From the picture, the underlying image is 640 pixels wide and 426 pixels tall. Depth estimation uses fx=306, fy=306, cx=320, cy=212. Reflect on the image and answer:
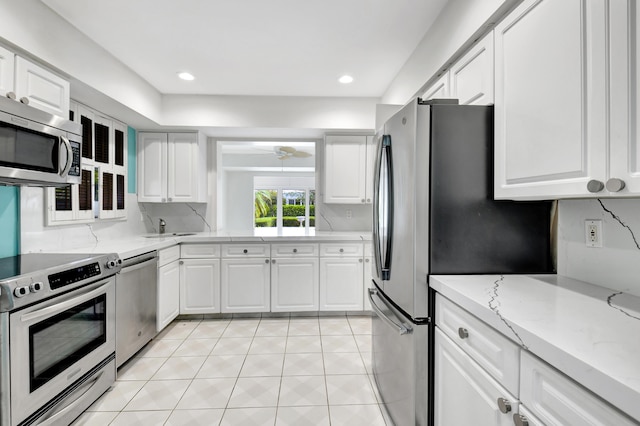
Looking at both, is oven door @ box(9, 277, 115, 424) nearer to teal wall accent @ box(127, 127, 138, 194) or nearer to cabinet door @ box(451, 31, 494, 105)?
teal wall accent @ box(127, 127, 138, 194)

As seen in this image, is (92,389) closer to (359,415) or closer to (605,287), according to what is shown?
(359,415)

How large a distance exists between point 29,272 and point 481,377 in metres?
2.03

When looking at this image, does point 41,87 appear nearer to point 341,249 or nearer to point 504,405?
point 341,249

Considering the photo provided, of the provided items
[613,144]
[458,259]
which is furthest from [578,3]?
[458,259]

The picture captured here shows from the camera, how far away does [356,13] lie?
2008 mm

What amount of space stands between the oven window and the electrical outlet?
262cm

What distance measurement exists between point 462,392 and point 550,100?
3.77ft

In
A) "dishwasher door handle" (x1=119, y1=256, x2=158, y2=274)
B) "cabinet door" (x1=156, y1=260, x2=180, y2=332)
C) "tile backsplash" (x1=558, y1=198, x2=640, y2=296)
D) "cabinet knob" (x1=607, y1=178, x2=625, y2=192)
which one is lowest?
"cabinet door" (x1=156, y1=260, x2=180, y2=332)

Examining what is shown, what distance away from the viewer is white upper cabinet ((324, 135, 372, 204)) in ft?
12.0

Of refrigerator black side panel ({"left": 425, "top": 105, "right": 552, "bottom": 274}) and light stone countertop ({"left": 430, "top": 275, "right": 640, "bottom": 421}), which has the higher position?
refrigerator black side panel ({"left": 425, "top": 105, "right": 552, "bottom": 274})

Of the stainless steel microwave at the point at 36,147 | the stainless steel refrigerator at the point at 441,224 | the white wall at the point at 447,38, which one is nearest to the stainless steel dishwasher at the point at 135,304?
the stainless steel microwave at the point at 36,147

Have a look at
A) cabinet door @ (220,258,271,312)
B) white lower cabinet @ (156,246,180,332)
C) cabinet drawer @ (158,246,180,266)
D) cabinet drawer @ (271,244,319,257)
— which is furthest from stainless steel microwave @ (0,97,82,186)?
cabinet drawer @ (271,244,319,257)

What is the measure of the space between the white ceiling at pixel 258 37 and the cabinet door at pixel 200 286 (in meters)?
1.88

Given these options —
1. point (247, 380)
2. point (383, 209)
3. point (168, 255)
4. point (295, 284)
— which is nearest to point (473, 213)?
point (383, 209)
